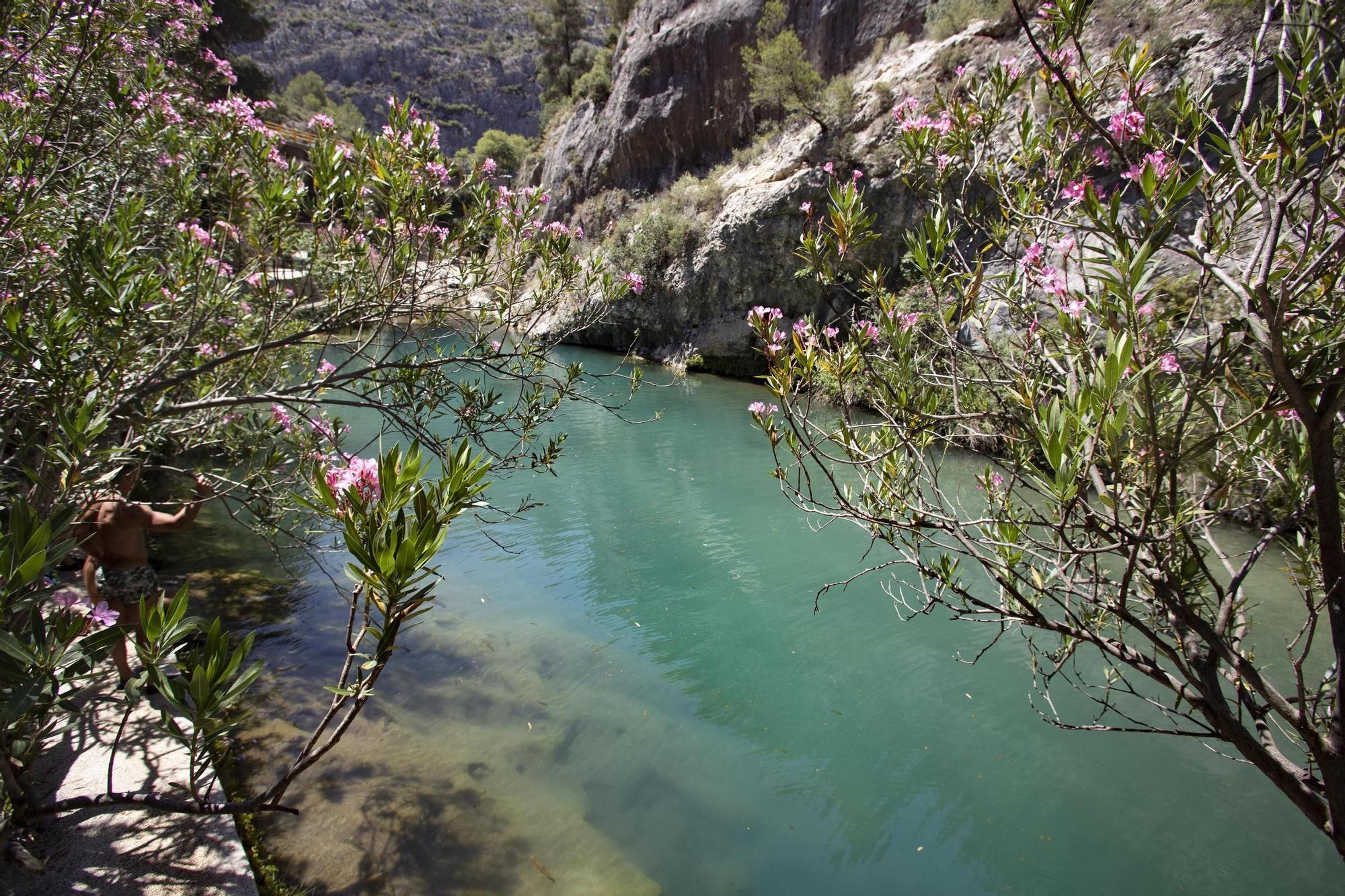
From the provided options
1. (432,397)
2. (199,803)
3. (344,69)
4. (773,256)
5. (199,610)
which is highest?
(344,69)

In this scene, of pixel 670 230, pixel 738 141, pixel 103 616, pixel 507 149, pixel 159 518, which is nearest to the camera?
pixel 103 616

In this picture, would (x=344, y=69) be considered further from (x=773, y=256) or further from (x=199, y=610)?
(x=199, y=610)

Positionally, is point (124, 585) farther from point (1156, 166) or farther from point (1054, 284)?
point (1156, 166)

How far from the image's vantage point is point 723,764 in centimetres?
426

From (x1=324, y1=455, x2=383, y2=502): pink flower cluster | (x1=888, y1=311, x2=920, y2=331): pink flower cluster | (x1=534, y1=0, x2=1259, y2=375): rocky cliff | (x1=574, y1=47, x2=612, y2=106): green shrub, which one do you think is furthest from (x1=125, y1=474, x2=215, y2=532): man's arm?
(x1=574, y1=47, x2=612, y2=106): green shrub

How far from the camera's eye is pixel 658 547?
293 inches

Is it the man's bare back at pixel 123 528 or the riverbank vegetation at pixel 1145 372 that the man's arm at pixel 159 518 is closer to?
the man's bare back at pixel 123 528

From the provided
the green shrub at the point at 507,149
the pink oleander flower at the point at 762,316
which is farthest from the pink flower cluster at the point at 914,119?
the green shrub at the point at 507,149

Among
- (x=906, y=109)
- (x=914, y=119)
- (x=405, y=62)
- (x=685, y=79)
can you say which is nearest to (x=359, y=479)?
(x=914, y=119)

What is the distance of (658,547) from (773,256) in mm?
11583

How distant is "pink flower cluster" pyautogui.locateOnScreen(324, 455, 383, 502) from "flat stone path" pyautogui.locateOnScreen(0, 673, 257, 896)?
6.04 feet

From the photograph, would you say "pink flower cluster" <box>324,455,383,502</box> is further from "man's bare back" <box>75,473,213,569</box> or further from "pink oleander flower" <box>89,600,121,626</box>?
"man's bare back" <box>75,473,213,569</box>

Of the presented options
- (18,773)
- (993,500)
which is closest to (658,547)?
(993,500)

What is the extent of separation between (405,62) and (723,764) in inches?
2912
